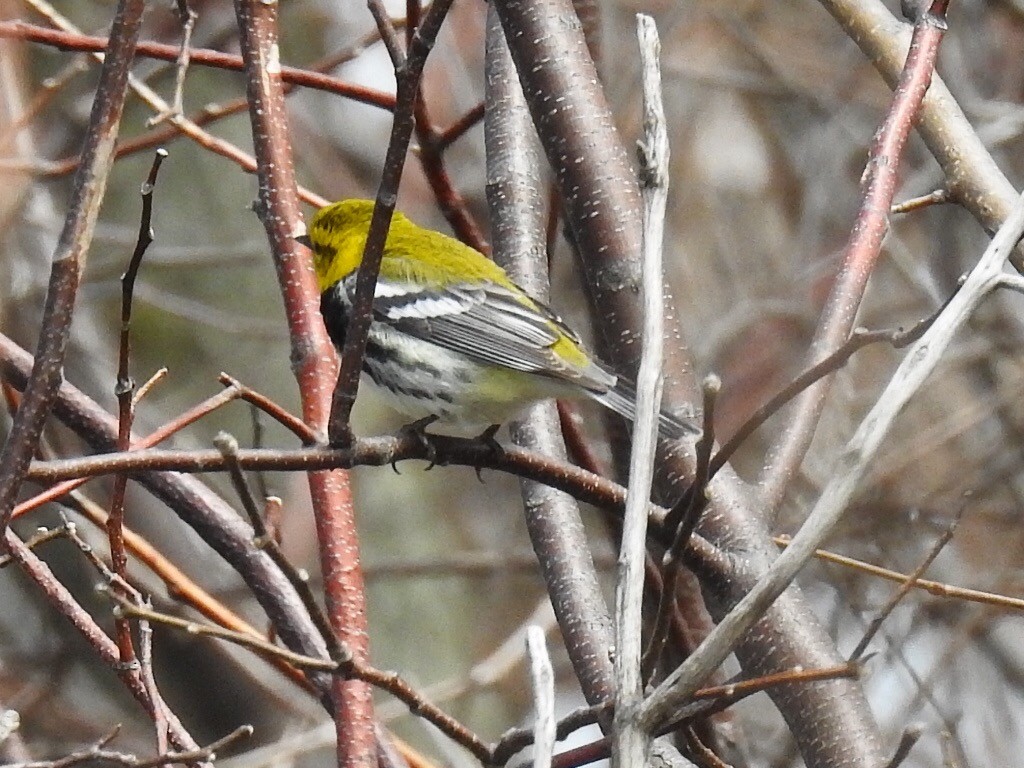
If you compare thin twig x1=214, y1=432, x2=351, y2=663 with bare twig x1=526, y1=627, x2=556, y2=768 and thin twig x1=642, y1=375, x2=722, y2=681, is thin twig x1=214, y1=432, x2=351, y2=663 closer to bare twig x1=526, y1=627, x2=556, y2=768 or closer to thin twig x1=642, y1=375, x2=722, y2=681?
bare twig x1=526, y1=627, x2=556, y2=768

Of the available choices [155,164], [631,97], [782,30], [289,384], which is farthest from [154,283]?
[155,164]

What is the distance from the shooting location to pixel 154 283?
7.41 metres

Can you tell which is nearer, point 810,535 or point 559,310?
point 810,535

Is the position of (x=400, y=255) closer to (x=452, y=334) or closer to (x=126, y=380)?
(x=452, y=334)

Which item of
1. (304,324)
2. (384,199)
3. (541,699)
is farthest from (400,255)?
(541,699)

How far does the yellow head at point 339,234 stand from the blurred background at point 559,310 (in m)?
0.81

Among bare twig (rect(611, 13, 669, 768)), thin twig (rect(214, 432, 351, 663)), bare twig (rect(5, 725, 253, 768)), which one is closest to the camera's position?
bare twig (rect(611, 13, 669, 768))

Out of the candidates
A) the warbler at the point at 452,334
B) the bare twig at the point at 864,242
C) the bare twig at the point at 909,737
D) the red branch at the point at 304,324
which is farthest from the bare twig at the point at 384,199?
the warbler at the point at 452,334

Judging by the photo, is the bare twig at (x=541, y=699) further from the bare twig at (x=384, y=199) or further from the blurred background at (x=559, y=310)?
the blurred background at (x=559, y=310)

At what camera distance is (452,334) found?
10.4ft

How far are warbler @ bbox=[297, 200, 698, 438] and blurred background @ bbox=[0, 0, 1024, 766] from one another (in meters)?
0.95

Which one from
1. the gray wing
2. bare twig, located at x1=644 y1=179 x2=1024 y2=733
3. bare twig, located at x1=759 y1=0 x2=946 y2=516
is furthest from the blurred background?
bare twig, located at x1=644 y1=179 x2=1024 y2=733

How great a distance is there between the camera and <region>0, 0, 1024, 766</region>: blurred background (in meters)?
5.07

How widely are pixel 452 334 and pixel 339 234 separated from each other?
49cm
